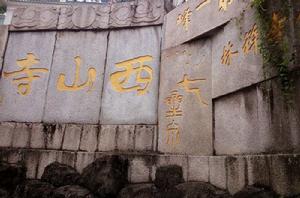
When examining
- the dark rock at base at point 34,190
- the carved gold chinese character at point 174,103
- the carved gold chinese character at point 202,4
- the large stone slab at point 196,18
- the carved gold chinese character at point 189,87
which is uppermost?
the carved gold chinese character at point 202,4

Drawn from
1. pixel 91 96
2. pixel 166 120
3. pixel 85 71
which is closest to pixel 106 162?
pixel 166 120

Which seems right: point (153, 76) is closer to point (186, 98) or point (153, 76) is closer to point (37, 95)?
point (186, 98)

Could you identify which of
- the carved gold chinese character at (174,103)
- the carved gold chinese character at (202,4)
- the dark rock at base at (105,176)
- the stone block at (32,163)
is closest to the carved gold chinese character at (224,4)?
the carved gold chinese character at (202,4)

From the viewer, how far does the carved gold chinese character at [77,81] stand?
202 inches

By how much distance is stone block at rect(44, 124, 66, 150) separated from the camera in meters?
4.82

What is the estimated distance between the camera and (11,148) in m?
4.88

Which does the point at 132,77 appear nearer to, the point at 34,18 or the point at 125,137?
the point at 125,137

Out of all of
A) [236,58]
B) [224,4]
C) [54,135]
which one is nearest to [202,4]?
[224,4]

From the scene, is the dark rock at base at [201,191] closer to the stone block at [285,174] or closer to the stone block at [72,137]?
the stone block at [285,174]

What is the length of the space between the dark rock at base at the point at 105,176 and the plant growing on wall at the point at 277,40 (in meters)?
2.32

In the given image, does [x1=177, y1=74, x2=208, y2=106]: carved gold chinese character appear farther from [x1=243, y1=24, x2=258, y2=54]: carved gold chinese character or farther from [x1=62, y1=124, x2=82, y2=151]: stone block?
[x1=62, y1=124, x2=82, y2=151]: stone block

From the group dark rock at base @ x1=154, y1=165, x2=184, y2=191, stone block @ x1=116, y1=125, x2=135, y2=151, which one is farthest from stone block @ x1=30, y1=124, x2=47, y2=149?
dark rock at base @ x1=154, y1=165, x2=184, y2=191

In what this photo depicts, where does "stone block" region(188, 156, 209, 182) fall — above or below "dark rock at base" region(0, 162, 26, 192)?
above

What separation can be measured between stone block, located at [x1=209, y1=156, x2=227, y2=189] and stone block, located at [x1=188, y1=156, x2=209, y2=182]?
7cm
